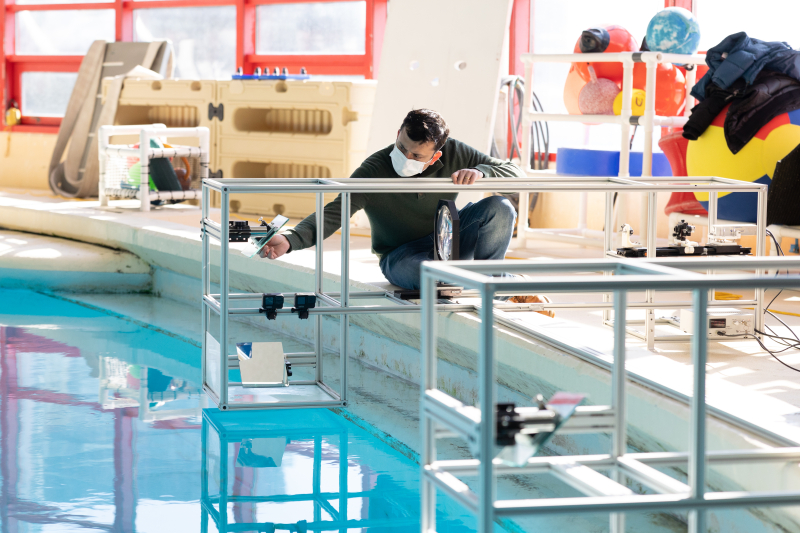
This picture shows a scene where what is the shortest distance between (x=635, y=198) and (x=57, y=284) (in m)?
3.61

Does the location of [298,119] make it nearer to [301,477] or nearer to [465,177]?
[465,177]

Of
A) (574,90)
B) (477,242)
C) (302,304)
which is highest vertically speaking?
(574,90)

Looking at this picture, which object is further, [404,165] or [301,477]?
[404,165]

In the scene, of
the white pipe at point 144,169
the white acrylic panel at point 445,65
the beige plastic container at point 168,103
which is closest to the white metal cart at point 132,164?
the white pipe at point 144,169

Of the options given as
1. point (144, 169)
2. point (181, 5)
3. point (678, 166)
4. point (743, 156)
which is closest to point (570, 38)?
point (678, 166)

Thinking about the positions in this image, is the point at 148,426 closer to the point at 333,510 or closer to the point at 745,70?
the point at 333,510

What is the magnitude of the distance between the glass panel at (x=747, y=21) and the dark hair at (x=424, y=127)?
263 cm

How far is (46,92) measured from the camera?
10039 mm

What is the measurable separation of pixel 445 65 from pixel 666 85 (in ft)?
4.43

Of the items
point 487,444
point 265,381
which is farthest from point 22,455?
point 487,444

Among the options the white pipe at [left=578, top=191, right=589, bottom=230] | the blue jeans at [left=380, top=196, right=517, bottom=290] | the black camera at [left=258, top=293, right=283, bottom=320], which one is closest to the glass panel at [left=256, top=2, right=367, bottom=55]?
the white pipe at [left=578, top=191, right=589, bottom=230]

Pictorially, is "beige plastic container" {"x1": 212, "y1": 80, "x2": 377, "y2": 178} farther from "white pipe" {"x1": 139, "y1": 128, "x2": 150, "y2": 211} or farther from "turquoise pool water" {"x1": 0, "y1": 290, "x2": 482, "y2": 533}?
"turquoise pool water" {"x1": 0, "y1": 290, "x2": 482, "y2": 533}

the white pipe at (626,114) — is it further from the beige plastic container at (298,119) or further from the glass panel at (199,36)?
the glass panel at (199,36)

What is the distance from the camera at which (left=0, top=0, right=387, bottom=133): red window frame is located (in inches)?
305
